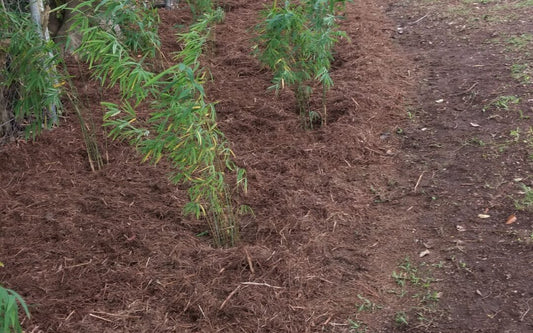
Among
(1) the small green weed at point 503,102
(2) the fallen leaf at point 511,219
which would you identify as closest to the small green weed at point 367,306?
(2) the fallen leaf at point 511,219

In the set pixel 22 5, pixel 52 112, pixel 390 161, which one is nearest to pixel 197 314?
pixel 390 161

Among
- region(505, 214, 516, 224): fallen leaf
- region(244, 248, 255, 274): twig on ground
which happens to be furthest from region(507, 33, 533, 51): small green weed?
region(244, 248, 255, 274): twig on ground

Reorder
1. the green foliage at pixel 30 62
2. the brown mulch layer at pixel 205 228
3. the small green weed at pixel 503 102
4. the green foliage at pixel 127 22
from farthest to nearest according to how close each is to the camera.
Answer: the small green weed at pixel 503 102, the green foliage at pixel 30 62, the green foliage at pixel 127 22, the brown mulch layer at pixel 205 228

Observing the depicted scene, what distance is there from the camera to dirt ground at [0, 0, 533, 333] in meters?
2.79

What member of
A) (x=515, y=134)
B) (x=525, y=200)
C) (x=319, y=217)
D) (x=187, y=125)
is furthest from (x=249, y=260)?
(x=515, y=134)

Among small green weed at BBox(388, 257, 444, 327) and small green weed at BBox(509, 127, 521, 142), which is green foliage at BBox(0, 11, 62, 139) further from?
small green weed at BBox(509, 127, 521, 142)

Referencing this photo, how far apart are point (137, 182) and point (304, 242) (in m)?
1.27

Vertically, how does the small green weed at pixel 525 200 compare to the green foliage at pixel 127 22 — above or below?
below

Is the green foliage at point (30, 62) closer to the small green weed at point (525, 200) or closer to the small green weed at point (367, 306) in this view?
the small green weed at point (367, 306)

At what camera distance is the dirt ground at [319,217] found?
2787 millimetres

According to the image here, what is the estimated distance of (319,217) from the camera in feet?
11.2

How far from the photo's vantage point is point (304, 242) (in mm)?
3207

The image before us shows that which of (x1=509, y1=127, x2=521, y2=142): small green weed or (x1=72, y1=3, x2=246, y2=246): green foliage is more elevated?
(x1=72, y1=3, x2=246, y2=246): green foliage

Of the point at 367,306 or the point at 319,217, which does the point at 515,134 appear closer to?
the point at 319,217
